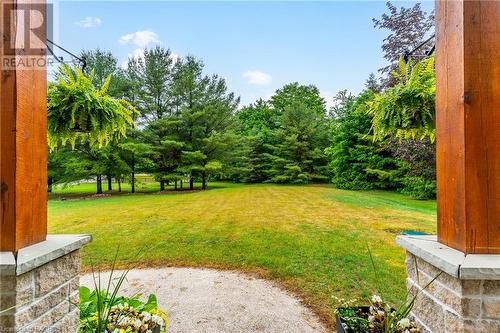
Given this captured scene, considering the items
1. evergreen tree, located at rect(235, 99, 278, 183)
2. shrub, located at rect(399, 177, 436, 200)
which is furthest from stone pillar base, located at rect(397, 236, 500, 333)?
evergreen tree, located at rect(235, 99, 278, 183)

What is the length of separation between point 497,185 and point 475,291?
1.46ft

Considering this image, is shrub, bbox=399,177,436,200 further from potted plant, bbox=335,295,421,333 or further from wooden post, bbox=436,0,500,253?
wooden post, bbox=436,0,500,253

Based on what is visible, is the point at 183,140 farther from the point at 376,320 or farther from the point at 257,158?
the point at 376,320


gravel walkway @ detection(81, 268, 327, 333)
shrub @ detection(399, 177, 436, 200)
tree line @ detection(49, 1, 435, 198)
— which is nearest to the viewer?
gravel walkway @ detection(81, 268, 327, 333)

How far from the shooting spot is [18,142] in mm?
1101

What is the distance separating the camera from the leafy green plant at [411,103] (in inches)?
69.9

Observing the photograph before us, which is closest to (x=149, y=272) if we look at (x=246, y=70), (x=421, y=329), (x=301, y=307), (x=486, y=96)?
(x=301, y=307)

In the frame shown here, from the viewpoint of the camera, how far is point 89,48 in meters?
13.5

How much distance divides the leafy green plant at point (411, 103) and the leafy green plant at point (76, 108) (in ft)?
6.83

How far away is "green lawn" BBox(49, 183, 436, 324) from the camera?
300 centimetres

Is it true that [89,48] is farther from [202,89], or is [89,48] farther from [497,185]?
[497,185]

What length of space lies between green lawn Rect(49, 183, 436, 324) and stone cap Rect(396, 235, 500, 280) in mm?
1009

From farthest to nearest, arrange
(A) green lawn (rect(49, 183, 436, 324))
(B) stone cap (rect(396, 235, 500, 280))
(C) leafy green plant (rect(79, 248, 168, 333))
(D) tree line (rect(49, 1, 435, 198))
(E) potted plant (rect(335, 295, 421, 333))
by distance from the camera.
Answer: (D) tree line (rect(49, 1, 435, 198))
(A) green lawn (rect(49, 183, 436, 324))
(C) leafy green plant (rect(79, 248, 168, 333))
(E) potted plant (rect(335, 295, 421, 333))
(B) stone cap (rect(396, 235, 500, 280))

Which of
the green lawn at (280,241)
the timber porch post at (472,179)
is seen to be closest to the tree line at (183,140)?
the green lawn at (280,241)
